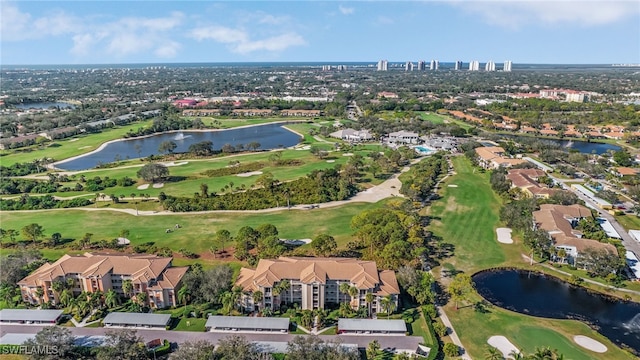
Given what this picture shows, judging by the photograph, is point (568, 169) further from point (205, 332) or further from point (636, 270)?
point (205, 332)

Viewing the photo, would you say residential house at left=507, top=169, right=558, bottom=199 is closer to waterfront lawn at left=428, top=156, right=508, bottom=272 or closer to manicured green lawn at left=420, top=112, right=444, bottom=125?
waterfront lawn at left=428, top=156, right=508, bottom=272

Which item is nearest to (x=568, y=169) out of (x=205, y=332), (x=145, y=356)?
(x=205, y=332)

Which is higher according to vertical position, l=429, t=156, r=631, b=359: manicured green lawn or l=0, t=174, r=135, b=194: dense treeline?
l=0, t=174, r=135, b=194: dense treeline

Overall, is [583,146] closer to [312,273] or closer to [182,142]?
[312,273]

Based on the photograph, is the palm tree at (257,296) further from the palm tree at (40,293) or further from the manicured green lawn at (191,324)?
the palm tree at (40,293)

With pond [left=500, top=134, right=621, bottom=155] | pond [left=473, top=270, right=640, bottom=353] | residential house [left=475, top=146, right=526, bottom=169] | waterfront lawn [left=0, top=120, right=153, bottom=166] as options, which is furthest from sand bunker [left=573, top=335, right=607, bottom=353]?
waterfront lawn [left=0, top=120, right=153, bottom=166]

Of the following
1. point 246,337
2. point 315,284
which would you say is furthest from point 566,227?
point 246,337
